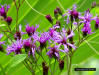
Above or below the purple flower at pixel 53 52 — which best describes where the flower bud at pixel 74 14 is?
above

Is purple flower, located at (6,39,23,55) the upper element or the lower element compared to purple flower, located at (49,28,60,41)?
lower

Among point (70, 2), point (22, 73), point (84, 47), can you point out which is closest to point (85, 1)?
point (70, 2)

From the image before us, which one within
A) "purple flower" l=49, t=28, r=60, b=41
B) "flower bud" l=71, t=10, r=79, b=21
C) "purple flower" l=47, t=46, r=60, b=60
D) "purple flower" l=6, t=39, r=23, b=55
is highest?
"flower bud" l=71, t=10, r=79, b=21

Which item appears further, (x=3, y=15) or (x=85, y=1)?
(x=85, y=1)

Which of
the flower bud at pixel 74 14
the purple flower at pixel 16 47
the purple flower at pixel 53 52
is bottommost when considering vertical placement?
the purple flower at pixel 53 52

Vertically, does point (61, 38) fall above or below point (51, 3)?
below

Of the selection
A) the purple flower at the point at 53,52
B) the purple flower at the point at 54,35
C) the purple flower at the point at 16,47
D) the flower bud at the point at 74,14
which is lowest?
the purple flower at the point at 53,52

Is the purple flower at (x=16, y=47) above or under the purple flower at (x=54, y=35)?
under

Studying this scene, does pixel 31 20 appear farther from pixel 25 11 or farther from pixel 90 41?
pixel 90 41

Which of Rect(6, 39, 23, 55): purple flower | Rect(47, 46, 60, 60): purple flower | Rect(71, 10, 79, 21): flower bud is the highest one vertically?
Rect(71, 10, 79, 21): flower bud

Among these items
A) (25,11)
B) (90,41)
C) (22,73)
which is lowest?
(22,73)

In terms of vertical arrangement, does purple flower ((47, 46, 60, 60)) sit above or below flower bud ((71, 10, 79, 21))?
below
